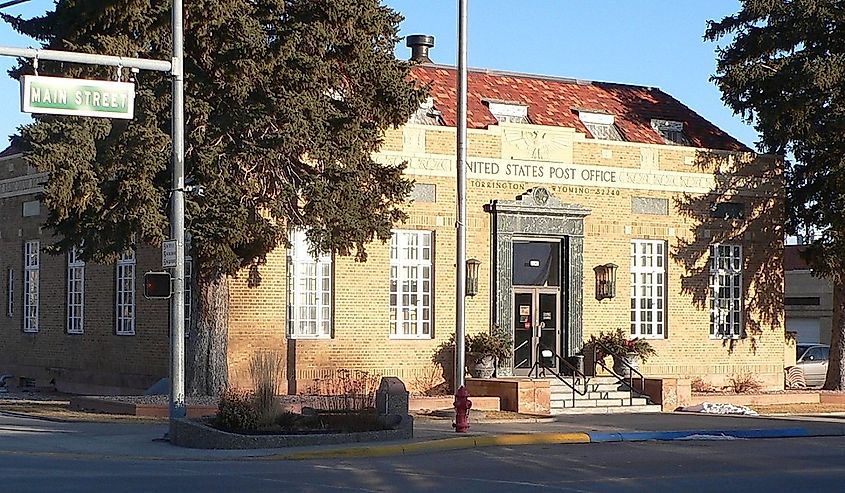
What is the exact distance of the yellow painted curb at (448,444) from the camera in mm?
19484

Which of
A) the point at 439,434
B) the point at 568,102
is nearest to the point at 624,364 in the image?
the point at 568,102

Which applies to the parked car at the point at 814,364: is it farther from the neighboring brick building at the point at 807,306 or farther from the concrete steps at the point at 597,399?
the neighboring brick building at the point at 807,306

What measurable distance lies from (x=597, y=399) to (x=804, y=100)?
9.93 m

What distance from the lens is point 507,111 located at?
34469mm

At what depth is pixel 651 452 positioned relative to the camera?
20.8m

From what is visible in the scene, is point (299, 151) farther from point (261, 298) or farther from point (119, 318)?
point (119, 318)

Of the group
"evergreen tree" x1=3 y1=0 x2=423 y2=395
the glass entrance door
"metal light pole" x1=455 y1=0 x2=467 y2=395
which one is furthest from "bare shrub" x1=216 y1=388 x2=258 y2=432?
the glass entrance door

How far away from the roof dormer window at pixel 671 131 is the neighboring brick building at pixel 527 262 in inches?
A: 3.3

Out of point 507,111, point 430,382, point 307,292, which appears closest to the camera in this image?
point 307,292

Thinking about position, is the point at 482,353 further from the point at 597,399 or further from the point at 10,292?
the point at 10,292

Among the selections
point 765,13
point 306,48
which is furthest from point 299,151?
point 765,13

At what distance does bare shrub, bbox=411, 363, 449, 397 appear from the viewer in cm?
3080

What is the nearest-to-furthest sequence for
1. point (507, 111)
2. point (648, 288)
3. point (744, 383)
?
1. point (648, 288)
2. point (507, 111)
3. point (744, 383)

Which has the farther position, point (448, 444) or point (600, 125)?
point (600, 125)
